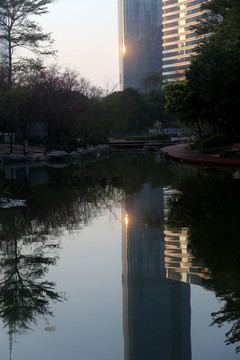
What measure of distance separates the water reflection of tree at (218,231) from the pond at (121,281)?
2cm

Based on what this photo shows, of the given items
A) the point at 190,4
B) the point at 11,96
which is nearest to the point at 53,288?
the point at 11,96

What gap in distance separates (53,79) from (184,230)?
42349mm

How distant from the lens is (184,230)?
10.7 meters

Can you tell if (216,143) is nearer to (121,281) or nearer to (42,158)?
(42,158)

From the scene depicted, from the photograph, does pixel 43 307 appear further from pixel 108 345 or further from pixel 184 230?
pixel 184 230

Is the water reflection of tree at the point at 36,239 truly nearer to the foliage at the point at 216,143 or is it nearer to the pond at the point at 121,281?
the pond at the point at 121,281

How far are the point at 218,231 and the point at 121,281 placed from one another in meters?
3.89

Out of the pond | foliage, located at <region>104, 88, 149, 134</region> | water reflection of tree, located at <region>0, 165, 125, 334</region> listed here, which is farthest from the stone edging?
the pond

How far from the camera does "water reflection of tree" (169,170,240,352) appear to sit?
5961mm

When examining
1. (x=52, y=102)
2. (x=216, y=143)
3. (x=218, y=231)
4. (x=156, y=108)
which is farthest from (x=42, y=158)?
(x=156, y=108)

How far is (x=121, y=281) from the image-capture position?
7.11 meters

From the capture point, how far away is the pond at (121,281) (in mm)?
4949

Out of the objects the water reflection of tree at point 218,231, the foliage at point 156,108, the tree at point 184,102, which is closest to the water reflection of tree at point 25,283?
the water reflection of tree at point 218,231

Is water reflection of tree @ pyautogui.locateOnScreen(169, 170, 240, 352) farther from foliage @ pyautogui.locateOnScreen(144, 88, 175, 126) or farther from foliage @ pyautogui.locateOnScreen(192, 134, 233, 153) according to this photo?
foliage @ pyautogui.locateOnScreen(144, 88, 175, 126)
